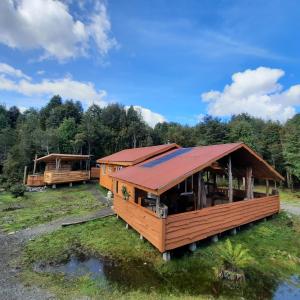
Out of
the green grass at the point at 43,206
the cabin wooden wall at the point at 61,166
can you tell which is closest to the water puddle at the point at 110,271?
the green grass at the point at 43,206

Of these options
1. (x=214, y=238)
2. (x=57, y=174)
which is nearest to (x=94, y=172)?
(x=57, y=174)

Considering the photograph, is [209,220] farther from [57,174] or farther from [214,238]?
[57,174]

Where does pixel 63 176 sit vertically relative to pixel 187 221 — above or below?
above

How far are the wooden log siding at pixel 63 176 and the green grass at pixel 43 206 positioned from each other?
987 mm

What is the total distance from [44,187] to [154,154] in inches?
473

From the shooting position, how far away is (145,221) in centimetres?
779

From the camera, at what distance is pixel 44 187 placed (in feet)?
68.3

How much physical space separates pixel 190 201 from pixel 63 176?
14.8m

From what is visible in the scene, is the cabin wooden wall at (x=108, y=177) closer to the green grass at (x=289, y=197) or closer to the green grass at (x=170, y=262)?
the green grass at (x=170, y=262)

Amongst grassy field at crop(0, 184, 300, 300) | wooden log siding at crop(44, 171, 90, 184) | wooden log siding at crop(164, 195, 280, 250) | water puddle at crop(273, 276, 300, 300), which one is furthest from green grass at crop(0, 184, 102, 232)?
water puddle at crop(273, 276, 300, 300)

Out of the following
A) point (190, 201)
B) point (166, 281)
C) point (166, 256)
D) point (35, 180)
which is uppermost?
point (35, 180)

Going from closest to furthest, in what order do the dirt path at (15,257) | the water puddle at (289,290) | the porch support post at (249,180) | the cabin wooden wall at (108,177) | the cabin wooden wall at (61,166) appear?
the dirt path at (15,257)
the water puddle at (289,290)
the porch support post at (249,180)
the cabin wooden wall at (108,177)
the cabin wooden wall at (61,166)

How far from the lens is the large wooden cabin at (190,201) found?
6922 millimetres

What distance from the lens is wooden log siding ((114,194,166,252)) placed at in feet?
21.8
